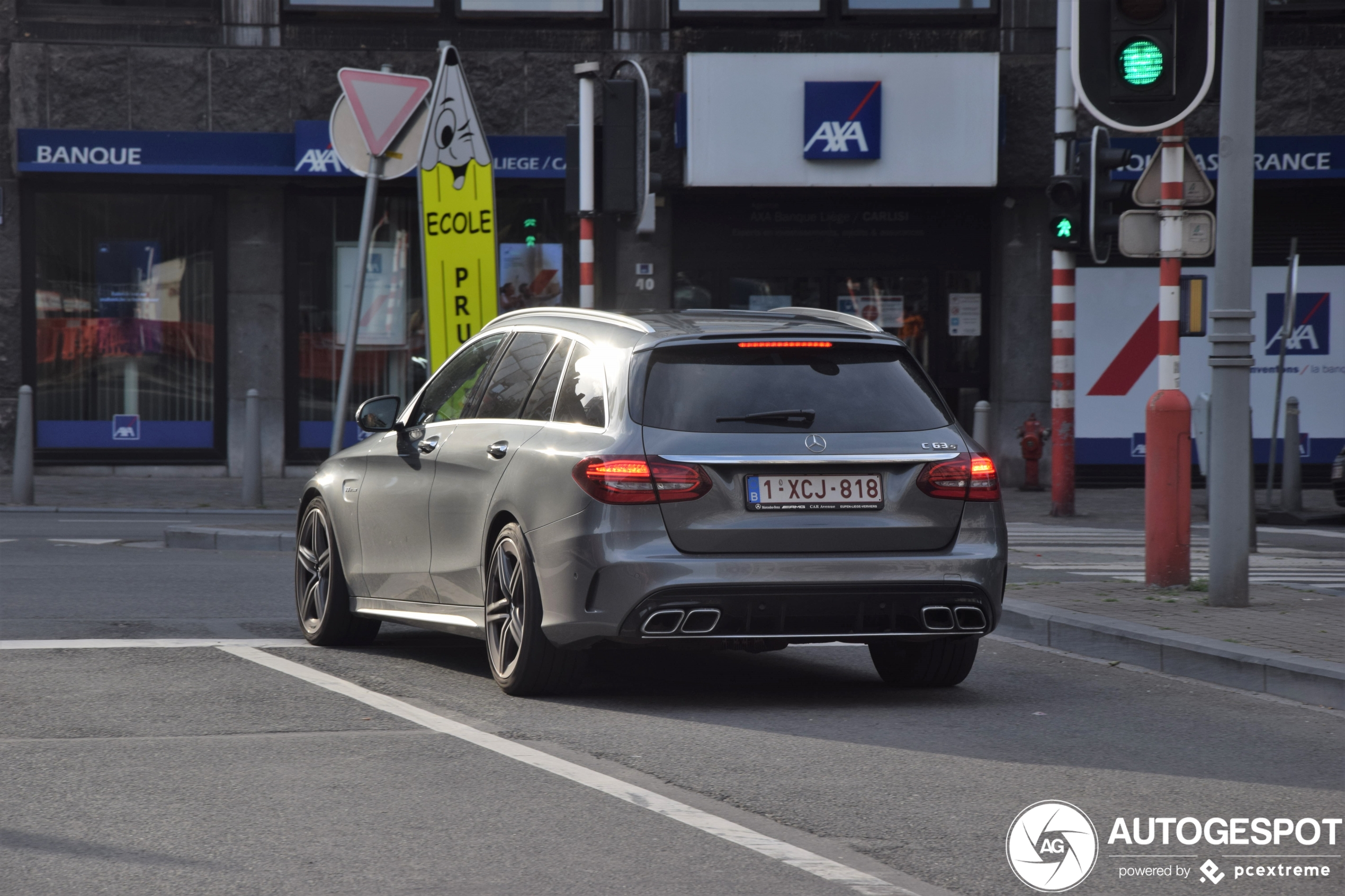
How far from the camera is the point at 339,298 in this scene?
21438mm

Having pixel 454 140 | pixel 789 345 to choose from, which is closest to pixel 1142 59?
pixel 789 345

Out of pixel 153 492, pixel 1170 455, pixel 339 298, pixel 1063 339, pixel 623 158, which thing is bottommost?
pixel 153 492

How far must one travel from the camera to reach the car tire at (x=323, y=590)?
8.74m

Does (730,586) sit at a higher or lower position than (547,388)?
lower

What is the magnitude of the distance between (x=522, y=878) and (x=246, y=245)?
57.9 ft

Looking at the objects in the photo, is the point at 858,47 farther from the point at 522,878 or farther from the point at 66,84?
the point at 522,878

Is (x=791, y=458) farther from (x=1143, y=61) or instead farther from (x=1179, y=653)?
(x=1143, y=61)

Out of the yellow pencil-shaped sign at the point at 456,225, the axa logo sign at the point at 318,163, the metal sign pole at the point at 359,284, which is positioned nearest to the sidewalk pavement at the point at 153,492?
the metal sign pole at the point at 359,284

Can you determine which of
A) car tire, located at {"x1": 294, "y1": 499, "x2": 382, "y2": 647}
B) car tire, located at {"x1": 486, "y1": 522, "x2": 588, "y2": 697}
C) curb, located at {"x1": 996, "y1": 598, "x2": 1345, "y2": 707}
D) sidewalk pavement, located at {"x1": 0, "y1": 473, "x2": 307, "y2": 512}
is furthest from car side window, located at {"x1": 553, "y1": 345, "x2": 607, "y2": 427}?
sidewalk pavement, located at {"x1": 0, "y1": 473, "x2": 307, "y2": 512}

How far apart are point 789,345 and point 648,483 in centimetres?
84

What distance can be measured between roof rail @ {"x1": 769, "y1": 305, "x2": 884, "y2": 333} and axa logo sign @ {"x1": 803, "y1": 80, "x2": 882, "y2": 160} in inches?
507

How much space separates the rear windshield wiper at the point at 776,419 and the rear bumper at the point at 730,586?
0.47 m

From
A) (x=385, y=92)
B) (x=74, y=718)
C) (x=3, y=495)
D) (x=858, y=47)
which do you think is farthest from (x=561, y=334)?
(x=858, y=47)

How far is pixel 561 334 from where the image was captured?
7703mm
